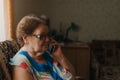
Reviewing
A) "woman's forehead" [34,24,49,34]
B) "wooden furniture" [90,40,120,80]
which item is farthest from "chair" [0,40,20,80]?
"wooden furniture" [90,40,120,80]

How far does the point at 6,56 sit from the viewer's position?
1741 mm

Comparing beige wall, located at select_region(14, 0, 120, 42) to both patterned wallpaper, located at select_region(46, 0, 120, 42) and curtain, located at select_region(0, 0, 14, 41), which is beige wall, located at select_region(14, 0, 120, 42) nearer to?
patterned wallpaper, located at select_region(46, 0, 120, 42)

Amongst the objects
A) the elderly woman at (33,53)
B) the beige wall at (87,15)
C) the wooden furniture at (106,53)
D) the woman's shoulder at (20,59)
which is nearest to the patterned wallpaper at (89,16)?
the beige wall at (87,15)

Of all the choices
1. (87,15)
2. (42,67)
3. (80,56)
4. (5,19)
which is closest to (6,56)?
(42,67)

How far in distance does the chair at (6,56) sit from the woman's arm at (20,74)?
0.19 feet

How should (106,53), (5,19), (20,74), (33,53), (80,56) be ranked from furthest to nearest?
(106,53), (80,56), (5,19), (33,53), (20,74)

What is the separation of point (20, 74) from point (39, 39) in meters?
0.29

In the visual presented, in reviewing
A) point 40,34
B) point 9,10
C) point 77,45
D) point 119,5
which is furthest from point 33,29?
point 119,5

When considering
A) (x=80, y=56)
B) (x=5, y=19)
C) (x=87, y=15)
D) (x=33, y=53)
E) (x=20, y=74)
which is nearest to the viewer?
(x=20, y=74)

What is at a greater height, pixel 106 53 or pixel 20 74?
pixel 20 74

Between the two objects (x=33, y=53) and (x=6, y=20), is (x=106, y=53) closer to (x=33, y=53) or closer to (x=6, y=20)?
(x=6, y=20)

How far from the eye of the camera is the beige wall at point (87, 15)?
370 centimetres

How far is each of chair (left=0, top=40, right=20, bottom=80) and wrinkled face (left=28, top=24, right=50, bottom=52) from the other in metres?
0.22

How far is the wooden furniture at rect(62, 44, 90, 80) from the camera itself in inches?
132
